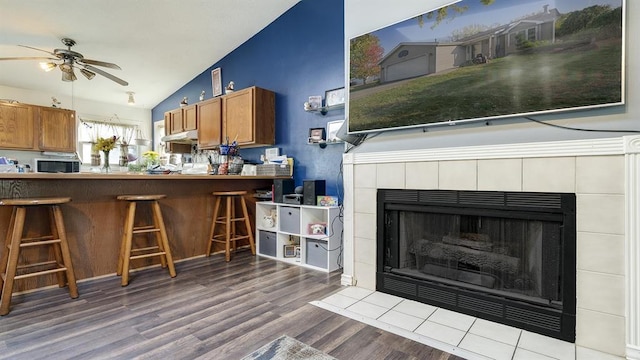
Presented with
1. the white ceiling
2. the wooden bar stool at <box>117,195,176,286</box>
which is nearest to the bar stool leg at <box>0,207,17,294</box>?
the wooden bar stool at <box>117,195,176,286</box>

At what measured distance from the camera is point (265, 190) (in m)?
3.94

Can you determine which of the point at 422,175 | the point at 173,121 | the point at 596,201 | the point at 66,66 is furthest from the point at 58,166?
the point at 596,201

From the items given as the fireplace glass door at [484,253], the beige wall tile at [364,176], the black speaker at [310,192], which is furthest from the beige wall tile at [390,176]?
the black speaker at [310,192]

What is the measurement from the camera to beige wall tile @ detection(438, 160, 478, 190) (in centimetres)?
200

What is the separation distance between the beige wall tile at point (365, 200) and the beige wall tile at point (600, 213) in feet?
4.10

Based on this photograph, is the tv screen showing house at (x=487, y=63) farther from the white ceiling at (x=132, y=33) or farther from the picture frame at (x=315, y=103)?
the white ceiling at (x=132, y=33)

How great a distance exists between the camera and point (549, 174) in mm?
1735

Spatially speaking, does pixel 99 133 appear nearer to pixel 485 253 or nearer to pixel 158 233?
pixel 158 233

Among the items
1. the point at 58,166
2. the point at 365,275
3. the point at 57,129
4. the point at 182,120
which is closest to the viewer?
the point at 365,275

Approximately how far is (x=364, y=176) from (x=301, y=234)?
99 cm

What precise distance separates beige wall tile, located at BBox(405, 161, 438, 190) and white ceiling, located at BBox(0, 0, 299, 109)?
9.13 ft

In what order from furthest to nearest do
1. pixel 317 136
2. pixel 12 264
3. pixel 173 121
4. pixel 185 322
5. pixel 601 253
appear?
pixel 173 121 < pixel 317 136 < pixel 12 264 < pixel 185 322 < pixel 601 253

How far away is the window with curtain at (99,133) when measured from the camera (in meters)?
5.87

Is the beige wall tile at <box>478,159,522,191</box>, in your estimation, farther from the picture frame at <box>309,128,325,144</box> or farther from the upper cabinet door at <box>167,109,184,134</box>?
the upper cabinet door at <box>167,109,184,134</box>
